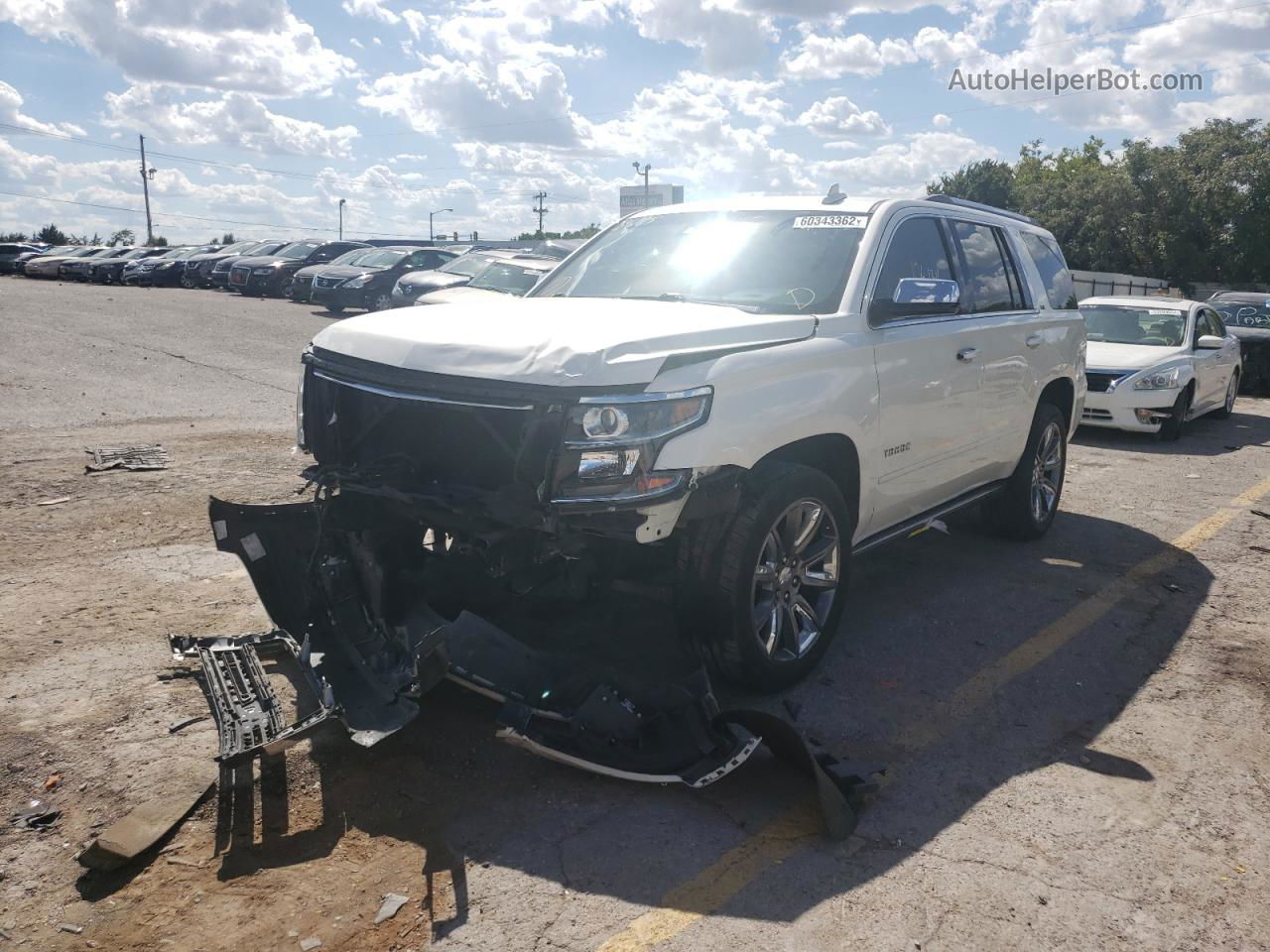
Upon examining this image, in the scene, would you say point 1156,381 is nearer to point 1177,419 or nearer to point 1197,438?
point 1177,419

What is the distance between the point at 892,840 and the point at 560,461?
5.46 ft

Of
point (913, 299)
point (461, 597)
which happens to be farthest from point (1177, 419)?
point (461, 597)

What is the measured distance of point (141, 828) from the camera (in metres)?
3.19

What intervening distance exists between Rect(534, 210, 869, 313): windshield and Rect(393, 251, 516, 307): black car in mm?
14534

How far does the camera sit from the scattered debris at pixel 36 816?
3254 millimetres

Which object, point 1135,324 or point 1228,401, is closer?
point 1135,324

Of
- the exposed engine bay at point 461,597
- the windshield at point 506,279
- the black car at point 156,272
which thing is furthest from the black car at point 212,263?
the exposed engine bay at point 461,597

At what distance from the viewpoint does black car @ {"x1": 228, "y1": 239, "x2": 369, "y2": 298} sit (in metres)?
28.6

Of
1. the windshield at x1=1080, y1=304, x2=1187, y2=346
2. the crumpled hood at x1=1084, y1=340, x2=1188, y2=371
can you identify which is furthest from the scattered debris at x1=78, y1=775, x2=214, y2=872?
the windshield at x1=1080, y1=304, x2=1187, y2=346

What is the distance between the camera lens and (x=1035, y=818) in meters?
3.55

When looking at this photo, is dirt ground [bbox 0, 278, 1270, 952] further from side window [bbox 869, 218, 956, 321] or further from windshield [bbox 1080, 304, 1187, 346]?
windshield [bbox 1080, 304, 1187, 346]

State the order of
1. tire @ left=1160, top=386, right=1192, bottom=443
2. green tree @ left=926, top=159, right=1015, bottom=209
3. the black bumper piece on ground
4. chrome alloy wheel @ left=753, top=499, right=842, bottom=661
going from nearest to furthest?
1. the black bumper piece on ground
2. chrome alloy wheel @ left=753, top=499, right=842, bottom=661
3. tire @ left=1160, top=386, right=1192, bottom=443
4. green tree @ left=926, top=159, right=1015, bottom=209

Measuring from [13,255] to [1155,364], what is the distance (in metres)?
45.3

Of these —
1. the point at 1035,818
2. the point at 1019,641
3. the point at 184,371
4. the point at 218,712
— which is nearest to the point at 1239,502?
the point at 1019,641
